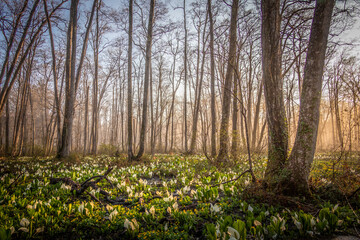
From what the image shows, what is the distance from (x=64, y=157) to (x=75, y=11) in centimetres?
871

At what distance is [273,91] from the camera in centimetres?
404

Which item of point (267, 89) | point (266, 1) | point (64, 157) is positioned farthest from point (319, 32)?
point (64, 157)

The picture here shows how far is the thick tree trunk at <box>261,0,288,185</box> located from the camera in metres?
3.84

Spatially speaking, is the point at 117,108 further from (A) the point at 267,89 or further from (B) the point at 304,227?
(B) the point at 304,227

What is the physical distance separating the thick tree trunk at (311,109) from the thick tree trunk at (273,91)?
22.9 inches

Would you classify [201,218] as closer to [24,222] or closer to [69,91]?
[24,222]

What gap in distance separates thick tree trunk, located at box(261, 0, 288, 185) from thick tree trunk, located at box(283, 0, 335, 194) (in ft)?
1.91

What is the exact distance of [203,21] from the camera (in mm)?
14383

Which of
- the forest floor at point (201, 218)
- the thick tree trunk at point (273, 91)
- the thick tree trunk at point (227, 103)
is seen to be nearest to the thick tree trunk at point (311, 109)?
the forest floor at point (201, 218)

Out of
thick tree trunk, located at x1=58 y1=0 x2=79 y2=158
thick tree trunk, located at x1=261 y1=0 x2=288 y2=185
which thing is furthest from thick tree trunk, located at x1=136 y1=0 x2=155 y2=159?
thick tree trunk, located at x1=261 y1=0 x2=288 y2=185

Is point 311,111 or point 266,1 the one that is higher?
point 266,1

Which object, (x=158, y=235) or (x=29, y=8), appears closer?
(x=158, y=235)

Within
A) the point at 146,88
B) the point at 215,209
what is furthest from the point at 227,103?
the point at 215,209

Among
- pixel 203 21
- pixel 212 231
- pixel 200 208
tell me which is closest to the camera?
pixel 212 231
